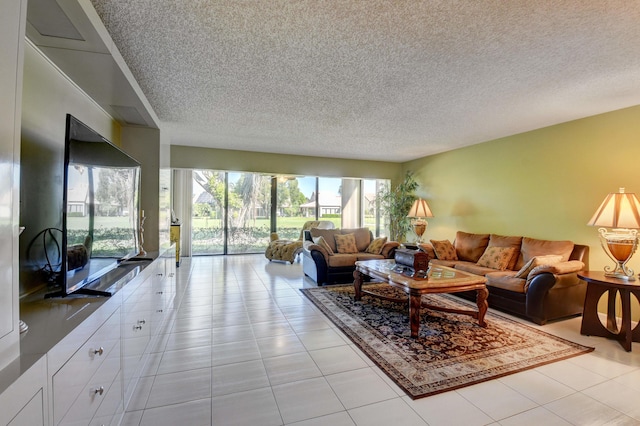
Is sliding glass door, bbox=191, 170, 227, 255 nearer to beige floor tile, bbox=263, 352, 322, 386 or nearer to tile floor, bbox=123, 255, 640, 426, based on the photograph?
tile floor, bbox=123, 255, 640, 426

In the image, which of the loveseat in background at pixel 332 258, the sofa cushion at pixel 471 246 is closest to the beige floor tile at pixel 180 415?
the loveseat in background at pixel 332 258

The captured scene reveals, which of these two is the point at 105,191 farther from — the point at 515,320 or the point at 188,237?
the point at 188,237

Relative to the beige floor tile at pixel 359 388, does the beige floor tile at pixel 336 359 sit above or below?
above

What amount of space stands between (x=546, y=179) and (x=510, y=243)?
104cm

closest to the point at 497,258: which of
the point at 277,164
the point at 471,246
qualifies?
the point at 471,246

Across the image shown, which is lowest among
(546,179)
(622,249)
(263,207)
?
(622,249)

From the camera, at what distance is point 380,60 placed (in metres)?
2.37

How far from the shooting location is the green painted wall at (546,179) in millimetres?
3453

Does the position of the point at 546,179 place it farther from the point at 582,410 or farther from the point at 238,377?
the point at 238,377

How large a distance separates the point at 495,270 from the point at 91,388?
172 inches

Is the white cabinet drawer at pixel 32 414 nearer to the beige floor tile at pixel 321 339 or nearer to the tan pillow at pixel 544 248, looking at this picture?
the beige floor tile at pixel 321 339

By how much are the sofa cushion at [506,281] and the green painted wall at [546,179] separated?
1.10m

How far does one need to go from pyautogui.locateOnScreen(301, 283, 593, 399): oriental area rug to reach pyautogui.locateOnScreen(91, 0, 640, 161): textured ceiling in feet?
8.04

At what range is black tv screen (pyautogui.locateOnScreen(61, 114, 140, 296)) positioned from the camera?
4.98ft
